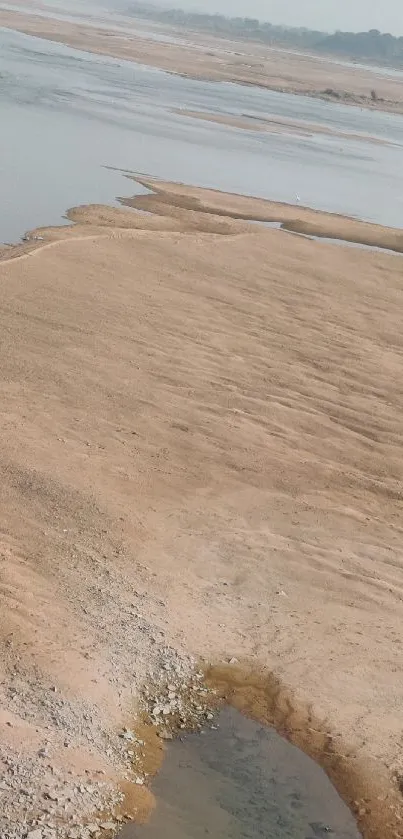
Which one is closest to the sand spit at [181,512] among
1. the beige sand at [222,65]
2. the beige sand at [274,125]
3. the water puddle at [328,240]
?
the water puddle at [328,240]

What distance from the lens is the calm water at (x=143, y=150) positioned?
88.6 feet

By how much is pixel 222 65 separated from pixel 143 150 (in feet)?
187

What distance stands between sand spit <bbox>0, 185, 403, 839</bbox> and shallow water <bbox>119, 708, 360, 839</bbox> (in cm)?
19

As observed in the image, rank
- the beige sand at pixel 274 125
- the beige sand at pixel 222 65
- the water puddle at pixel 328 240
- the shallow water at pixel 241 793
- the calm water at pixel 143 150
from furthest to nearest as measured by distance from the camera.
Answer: the beige sand at pixel 222 65 < the beige sand at pixel 274 125 < the calm water at pixel 143 150 < the water puddle at pixel 328 240 < the shallow water at pixel 241 793

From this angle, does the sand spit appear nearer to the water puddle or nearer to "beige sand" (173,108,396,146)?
the water puddle

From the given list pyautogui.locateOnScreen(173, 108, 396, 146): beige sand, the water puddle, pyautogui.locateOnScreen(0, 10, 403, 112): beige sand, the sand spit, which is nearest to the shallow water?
the sand spit

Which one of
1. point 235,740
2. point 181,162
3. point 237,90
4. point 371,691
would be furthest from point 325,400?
point 237,90

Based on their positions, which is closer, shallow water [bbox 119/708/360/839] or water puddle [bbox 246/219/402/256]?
shallow water [bbox 119/708/360/839]

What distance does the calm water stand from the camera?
27000mm

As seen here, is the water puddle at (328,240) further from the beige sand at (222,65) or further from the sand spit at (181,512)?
the beige sand at (222,65)

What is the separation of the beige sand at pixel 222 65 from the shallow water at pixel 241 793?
71.0m

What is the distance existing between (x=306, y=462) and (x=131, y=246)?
9.01m

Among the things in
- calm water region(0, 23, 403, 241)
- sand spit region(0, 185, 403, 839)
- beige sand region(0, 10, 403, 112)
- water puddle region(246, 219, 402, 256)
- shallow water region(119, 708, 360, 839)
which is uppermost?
beige sand region(0, 10, 403, 112)

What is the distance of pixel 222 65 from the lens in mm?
87562
